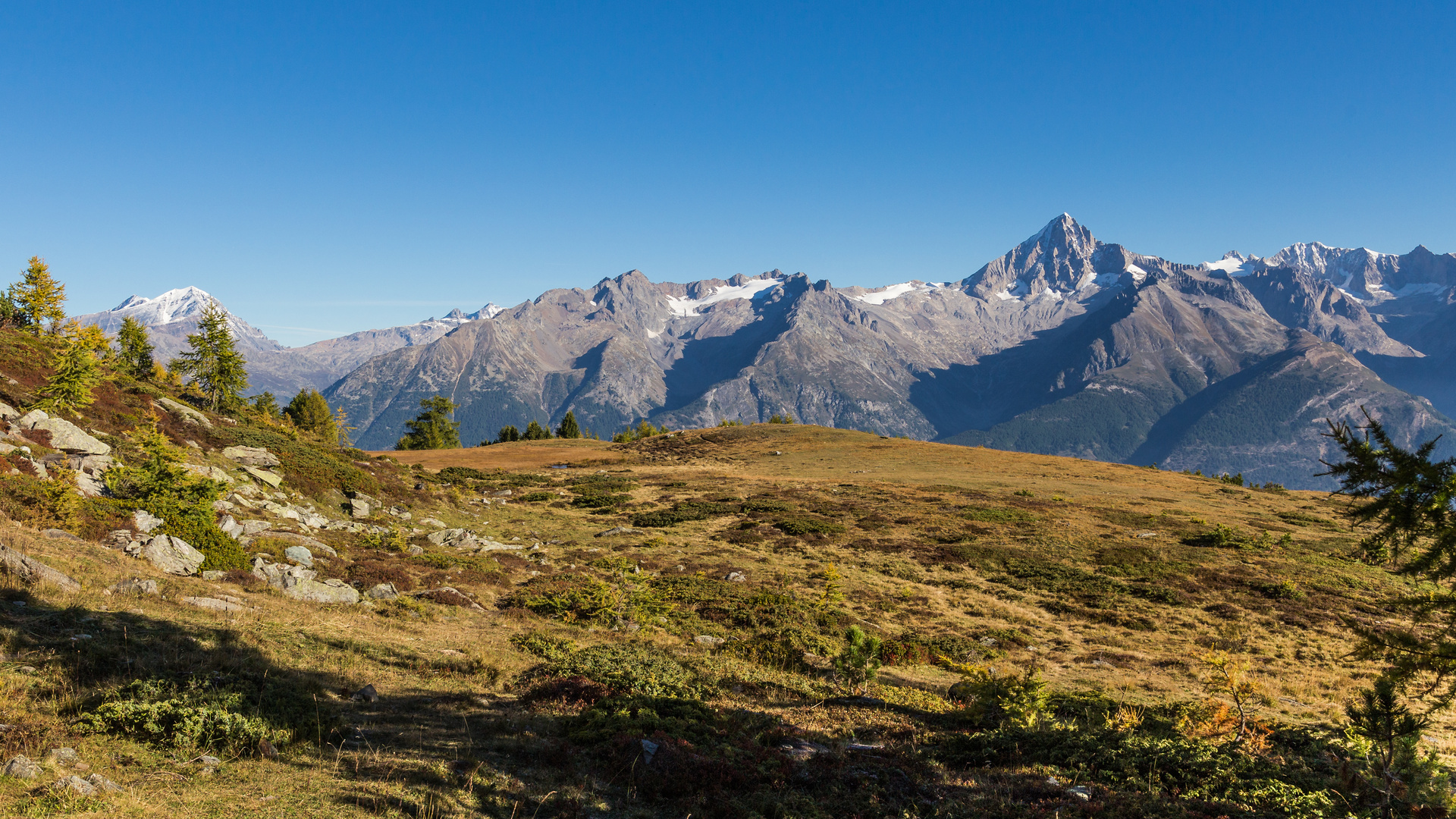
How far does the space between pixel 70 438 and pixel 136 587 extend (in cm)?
1280

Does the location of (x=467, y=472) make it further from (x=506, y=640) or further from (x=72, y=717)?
(x=72, y=717)

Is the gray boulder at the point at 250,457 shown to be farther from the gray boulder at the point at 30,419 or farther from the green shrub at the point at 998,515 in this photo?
A: the green shrub at the point at 998,515

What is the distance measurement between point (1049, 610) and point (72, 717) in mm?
28013

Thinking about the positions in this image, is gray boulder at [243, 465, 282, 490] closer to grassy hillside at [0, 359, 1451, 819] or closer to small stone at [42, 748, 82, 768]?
grassy hillside at [0, 359, 1451, 819]

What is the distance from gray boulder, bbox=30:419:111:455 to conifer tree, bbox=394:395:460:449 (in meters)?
82.0

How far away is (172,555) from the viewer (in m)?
16.5

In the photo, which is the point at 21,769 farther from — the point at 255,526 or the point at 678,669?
the point at 255,526

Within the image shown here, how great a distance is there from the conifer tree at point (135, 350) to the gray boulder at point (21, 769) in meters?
49.9

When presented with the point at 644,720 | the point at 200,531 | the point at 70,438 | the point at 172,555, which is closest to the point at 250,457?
the point at 70,438

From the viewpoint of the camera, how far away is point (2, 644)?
9570 mm

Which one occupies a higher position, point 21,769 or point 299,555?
point 21,769

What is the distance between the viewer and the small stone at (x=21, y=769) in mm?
6605

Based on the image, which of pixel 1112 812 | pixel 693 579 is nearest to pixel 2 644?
pixel 1112 812

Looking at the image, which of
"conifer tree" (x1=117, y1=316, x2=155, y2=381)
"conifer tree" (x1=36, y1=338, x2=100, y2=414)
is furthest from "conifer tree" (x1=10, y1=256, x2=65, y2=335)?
"conifer tree" (x1=36, y1=338, x2=100, y2=414)
